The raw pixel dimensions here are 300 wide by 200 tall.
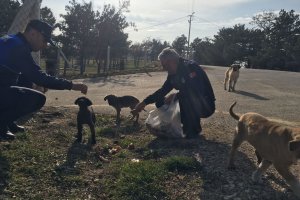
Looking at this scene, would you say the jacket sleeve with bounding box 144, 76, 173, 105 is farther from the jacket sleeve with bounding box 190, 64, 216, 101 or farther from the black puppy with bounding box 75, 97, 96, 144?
the black puppy with bounding box 75, 97, 96, 144

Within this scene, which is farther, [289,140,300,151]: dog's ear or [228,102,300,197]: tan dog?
[228,102,300,197]: tan dog

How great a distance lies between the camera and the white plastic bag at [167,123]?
6328mm

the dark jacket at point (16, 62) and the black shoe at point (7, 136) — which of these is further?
the black shoe at point (7, 136)

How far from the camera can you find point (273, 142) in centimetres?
418

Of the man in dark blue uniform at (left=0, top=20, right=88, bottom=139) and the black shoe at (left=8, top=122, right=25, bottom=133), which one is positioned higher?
the man in dark blue uniform at (left=0, top=20, right=88, bottom=139)

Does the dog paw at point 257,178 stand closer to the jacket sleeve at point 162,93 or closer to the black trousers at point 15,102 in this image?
the jacket sleeve at point 162,93

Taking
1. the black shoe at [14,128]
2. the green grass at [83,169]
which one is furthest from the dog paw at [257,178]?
the black shoe at [14,128]

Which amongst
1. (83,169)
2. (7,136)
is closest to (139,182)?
(83,169)

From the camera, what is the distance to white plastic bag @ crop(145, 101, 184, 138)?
249 inches

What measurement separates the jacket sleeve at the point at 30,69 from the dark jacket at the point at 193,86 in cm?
170

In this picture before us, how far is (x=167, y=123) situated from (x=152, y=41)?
52472 millimetres

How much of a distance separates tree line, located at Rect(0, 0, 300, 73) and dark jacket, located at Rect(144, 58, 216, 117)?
1902 cm

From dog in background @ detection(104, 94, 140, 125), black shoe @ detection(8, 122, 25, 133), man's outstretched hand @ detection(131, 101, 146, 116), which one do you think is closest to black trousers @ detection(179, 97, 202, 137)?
man's outstretched hand @ detection(131, 101, 146, 116)

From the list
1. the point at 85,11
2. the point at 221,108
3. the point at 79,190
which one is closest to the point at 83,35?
the point at 85,11
